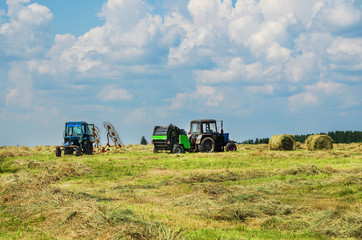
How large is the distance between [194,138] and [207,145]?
126cm

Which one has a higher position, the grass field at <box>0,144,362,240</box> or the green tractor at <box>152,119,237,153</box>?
the green tractor at <box>152,119,237,153</box>

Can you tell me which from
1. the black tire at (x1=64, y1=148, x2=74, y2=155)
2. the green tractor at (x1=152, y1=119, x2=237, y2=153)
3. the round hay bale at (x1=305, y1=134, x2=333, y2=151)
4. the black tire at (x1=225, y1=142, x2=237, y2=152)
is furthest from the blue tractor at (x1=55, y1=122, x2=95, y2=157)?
the round hay bale at (x1=305, y1=134, x2=333, y2=151)

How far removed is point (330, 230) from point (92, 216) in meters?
4.83

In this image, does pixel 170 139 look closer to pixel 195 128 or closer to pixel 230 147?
pixel 195 128

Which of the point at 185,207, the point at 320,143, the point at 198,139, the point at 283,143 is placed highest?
the point at 198,139

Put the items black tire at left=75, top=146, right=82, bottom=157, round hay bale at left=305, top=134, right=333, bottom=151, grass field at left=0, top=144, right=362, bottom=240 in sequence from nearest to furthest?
1. grass field at left=0, top=144, right=362, bottom=240
2. black tire at left=75, top=146, right=82, bottom=157
3. round hay bale at left=305, top=134, right=333, bottom=151

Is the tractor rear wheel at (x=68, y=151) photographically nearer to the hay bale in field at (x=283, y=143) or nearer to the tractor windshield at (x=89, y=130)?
the tractor windshield at (x=89, y=130)

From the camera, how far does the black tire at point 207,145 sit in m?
33.2

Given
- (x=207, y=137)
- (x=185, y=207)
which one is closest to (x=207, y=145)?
(x=207, y=137)

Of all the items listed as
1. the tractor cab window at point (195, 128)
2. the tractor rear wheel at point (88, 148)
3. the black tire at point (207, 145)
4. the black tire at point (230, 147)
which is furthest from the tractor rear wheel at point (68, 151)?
the black tire at point (230, 147)

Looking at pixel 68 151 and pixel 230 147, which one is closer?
pixel 68 151

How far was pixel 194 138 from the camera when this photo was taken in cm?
3400

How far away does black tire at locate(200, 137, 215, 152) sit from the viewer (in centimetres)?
3323

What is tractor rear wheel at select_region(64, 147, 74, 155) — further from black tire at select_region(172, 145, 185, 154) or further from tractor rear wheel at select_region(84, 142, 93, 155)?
black tire at select_region(172, 145, 185, 154)
